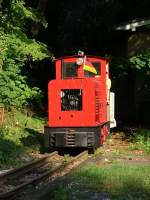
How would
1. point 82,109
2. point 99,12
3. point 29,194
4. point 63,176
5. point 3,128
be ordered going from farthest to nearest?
point 99,12, point 3,128, point 82,109, point 63,176, point 29,194

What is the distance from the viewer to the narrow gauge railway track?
37.6 feet

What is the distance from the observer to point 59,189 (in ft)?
36.4

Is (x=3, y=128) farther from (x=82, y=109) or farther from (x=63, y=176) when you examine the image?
(x=63, y=176)

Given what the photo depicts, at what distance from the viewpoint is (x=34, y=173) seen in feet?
45.5

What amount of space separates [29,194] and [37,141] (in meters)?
8.34

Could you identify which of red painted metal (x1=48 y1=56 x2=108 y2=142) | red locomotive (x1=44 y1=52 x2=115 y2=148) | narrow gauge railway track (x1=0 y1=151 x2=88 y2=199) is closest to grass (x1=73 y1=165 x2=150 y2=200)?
narrow gauge railway track (x1=0 y1=151 x2=88 y2=199)

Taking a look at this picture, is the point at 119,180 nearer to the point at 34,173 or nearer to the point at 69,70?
the point at 34,173

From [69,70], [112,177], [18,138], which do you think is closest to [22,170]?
[112,177]

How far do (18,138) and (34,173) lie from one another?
5.09 metres

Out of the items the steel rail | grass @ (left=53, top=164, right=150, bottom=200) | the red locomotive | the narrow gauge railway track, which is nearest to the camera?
grass @ (left=53, top=164, right=150, bottom=200)

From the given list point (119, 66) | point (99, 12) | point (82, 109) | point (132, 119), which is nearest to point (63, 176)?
point (82, 109)

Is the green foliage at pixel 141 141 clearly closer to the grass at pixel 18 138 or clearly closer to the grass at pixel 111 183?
the grass at pixel 18 138

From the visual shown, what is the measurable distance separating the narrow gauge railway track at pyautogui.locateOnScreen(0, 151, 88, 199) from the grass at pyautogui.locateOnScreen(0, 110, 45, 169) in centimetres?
70

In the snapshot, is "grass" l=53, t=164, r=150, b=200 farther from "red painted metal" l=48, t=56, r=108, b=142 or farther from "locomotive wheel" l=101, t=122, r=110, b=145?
"locomotive wheel" l=101, t=122, r=110, b=145
